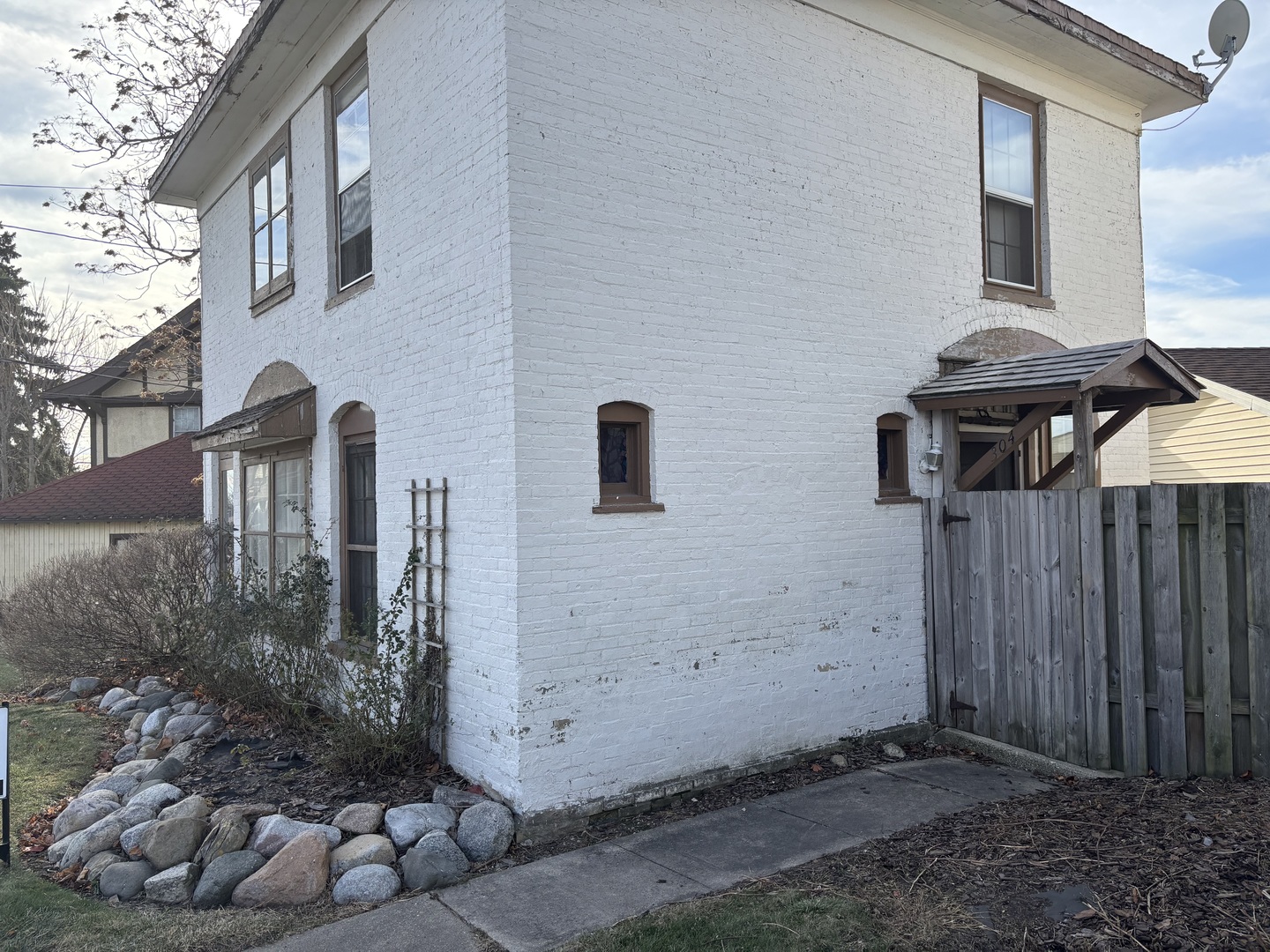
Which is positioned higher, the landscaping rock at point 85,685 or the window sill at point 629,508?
the window sill at point 629,508

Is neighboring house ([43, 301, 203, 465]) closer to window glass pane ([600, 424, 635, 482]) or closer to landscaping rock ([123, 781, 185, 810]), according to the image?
landscaping rock ([123, 781, 185, 810])

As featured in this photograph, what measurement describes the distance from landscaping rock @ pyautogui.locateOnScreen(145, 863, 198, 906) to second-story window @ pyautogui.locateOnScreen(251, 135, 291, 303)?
20.3 feet

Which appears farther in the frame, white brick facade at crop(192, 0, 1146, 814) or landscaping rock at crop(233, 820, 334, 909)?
white brick facade at crop(192, 0, 1146, 814)

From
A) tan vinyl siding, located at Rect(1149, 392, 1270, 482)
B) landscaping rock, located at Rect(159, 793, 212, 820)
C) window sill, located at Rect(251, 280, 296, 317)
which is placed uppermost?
window sill, located at Rect(251, 280, 296, 317)

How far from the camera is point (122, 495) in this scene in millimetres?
18953

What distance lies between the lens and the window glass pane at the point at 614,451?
21.1ft

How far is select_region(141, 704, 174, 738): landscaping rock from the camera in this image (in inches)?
326

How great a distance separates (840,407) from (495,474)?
301 centimetres

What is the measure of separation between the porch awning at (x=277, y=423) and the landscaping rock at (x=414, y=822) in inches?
161

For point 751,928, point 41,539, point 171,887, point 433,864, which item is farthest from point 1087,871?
point 41,539

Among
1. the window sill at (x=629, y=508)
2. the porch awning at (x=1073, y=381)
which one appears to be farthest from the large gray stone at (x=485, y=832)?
the porch awning at (x=1073, y=381)

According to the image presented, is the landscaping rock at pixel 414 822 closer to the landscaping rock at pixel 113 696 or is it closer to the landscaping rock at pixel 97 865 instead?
the landscaping rock at pixel 97 865

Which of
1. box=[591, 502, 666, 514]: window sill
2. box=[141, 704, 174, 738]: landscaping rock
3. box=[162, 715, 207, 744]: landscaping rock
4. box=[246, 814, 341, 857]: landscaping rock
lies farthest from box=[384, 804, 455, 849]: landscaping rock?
box=[141, 704, 174, 738]: landscaping rock

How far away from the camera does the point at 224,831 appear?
543 cm
